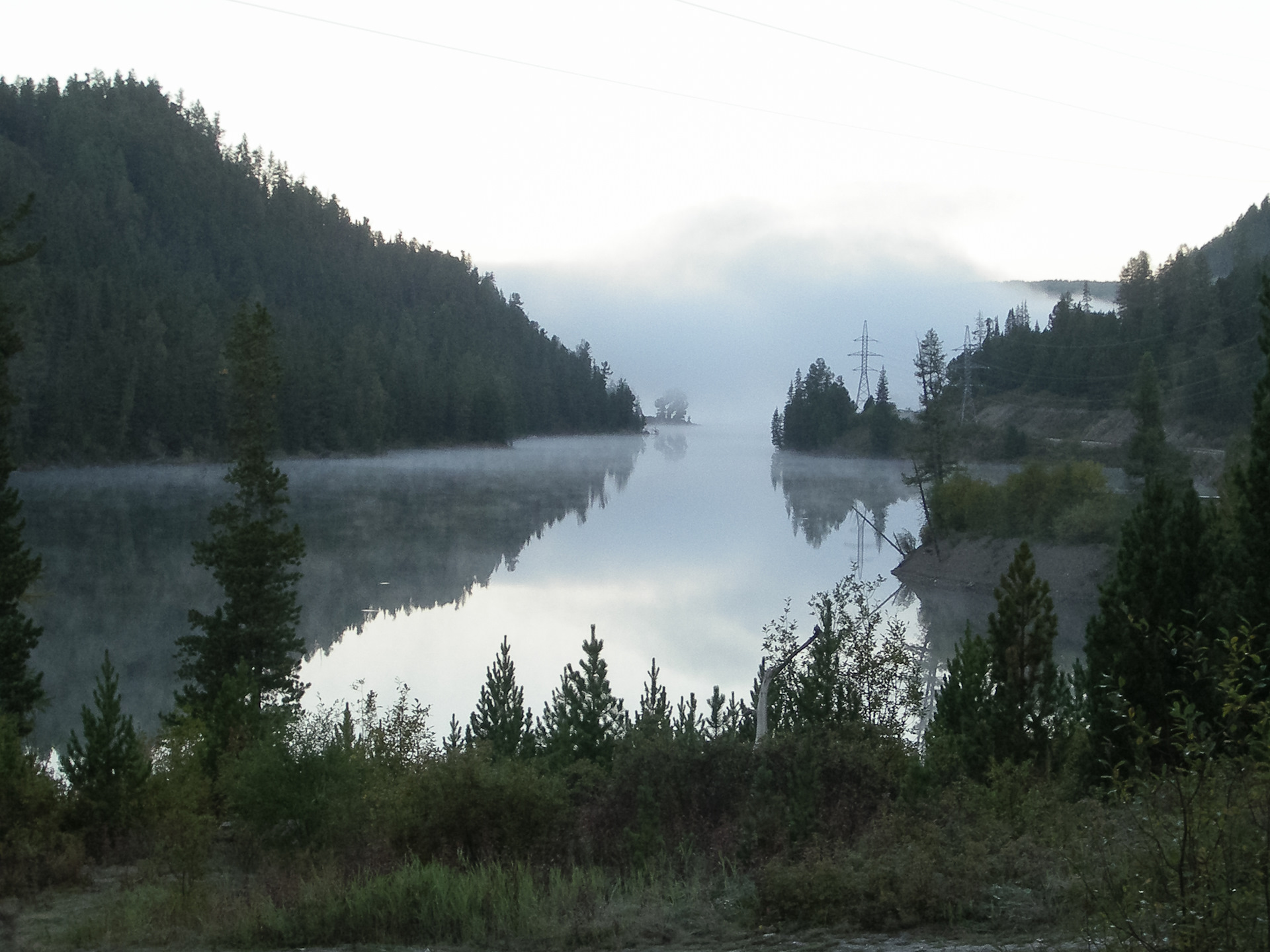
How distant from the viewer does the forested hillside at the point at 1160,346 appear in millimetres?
81125

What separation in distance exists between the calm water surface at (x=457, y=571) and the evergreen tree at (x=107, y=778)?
41.8ft

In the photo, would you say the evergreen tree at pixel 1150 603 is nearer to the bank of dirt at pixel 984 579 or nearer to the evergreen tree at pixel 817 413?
the bank of dirt at pixel 984 579

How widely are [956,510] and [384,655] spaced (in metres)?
31.1

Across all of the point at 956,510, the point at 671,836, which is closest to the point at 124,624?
the point at 671,836

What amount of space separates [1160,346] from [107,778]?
99.4 metres

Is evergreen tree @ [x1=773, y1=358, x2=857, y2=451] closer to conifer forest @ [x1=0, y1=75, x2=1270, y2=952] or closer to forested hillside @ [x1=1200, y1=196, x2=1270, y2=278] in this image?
forested hillside @ [x1=1200, y1=196, x2=1270, y2=278]

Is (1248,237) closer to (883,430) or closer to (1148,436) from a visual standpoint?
(883,430)

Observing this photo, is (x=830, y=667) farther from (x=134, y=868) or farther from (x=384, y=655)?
(x=384, y=655)

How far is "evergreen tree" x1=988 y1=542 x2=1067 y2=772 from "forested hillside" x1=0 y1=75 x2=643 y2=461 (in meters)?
A: 71.6

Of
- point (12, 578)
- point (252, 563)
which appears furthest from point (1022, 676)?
point (12, 578)

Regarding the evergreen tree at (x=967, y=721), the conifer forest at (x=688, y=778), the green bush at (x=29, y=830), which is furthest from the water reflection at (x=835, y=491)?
the green bush at (x=29, y=830)

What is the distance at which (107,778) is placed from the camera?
12.8 metres

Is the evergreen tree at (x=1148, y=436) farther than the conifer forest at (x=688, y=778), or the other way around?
the evergreen tree at (x=1148, y=436)

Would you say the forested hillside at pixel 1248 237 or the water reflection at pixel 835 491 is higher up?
the forested hillside at pixel 1248 237
